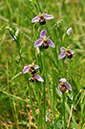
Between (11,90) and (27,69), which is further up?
(27,69)

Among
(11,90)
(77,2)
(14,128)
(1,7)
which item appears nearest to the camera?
(14,128)

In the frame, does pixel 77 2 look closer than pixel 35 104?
No

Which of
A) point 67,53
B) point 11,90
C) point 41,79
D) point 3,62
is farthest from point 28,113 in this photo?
point 3,62

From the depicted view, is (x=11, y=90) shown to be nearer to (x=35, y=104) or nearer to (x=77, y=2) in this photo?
(x=35, y=104)

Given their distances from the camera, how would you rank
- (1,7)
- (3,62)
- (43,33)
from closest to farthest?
(43,33) < (3,62) < (1,7)

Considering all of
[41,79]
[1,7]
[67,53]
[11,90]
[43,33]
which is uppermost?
[1,7]

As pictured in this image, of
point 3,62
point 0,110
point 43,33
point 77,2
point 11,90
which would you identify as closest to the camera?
point 43,33

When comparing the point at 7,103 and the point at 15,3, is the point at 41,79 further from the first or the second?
the point at 15,3

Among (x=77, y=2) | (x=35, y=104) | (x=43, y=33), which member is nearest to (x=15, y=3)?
(x=77, y=2)

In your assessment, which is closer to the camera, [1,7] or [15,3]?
[1,7]
